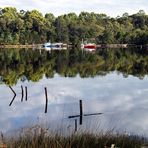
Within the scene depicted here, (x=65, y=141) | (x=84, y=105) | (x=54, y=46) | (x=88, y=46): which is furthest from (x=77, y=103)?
(x=54, y=46)

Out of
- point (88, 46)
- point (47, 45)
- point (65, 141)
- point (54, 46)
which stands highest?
point (65, 141)

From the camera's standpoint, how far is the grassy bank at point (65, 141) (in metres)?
11.9

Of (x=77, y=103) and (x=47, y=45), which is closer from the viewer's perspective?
(x=77, y=103)

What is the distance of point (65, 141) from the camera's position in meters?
12.8

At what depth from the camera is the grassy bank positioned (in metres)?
11.9

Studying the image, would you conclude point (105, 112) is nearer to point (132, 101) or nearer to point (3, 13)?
point (132, 101)

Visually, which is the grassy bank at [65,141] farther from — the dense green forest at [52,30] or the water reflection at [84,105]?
the dense green forest at [52,30]

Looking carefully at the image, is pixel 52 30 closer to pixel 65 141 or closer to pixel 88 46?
pixel 88 46

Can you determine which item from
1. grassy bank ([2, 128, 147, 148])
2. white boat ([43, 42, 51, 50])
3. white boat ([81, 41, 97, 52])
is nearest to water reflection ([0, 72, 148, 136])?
grassy bank ([2, 128, 147, 148])

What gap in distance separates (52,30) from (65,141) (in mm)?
143801

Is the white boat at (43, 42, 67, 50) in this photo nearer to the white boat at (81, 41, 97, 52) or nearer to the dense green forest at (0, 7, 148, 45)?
the dense green forest at (0, 7, 148, 45)

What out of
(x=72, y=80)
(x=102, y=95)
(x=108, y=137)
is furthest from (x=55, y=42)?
(x=108, y=137)

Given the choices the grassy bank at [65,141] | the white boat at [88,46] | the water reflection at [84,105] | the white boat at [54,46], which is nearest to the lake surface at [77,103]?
the water reflection at [84,105]

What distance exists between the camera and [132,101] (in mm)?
31141
